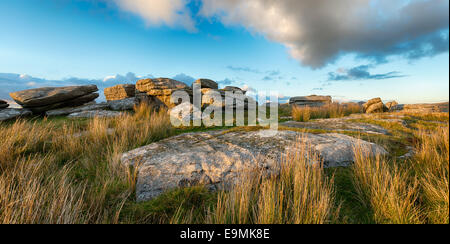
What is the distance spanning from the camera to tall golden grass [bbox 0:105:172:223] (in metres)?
1.63

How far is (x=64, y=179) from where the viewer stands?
2.33m

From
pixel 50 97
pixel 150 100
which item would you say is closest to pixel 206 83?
pixel 150 100

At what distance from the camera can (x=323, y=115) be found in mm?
11070

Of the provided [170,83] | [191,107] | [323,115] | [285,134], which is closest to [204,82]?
[170,83]

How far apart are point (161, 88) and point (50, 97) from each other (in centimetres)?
670

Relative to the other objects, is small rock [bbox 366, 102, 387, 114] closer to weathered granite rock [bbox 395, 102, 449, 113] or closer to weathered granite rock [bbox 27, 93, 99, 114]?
weathered granite rock [bbox 395, 102, 449, 113]

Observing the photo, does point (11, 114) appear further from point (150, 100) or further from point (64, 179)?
point (64, 179)

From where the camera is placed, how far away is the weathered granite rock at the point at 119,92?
50.4ft

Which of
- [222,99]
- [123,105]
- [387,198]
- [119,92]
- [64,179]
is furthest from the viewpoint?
[119,92]

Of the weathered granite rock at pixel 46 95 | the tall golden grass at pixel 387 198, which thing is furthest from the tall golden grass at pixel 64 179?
the weathered granite rock at pixel 46 95

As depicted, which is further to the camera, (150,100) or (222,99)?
(150,100)

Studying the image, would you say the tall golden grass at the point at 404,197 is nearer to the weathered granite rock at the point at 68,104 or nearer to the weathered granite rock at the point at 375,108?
the weathered granite rock at the point at 375,108

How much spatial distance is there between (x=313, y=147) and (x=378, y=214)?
1433mm

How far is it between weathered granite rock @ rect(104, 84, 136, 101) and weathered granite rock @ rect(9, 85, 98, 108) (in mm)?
2668
